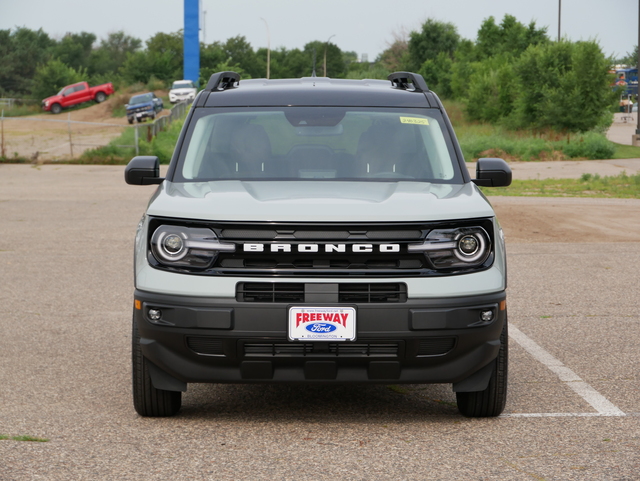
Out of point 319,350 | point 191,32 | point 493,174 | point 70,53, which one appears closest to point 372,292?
point 319,350

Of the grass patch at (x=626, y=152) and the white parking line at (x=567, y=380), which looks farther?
the grass patch at (x=626, y=152)

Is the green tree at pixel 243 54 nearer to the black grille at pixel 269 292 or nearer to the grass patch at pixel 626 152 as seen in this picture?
the grass patch at pixel 626 152

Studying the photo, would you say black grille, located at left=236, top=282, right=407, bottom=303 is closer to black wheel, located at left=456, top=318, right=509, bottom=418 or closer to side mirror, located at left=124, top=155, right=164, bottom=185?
black wheel, located at left=456, top=318, right=509, bottom=418

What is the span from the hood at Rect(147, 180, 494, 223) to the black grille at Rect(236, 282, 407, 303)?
314 mm

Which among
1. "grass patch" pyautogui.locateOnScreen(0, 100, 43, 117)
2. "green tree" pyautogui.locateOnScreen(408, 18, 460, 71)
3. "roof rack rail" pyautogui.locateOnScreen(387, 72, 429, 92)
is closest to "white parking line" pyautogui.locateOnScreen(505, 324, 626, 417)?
"roof rack rail" pyautogui.locateOnScreen(387, 72, 429, 92)

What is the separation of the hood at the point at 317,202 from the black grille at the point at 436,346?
591mm

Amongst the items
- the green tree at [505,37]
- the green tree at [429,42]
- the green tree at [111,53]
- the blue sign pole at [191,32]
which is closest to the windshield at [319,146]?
the blue sign pole at [191,32]

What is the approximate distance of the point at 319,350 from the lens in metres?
4.54

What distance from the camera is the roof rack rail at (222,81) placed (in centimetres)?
617

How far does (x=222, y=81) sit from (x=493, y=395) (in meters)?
2.86

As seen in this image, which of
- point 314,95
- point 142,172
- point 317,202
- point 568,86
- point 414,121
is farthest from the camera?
point 568,86

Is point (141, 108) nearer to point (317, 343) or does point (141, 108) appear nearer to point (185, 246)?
point (185, 246)

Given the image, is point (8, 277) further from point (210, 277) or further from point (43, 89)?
point (43, 89)

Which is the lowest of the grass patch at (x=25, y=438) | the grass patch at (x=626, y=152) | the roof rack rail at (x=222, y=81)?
the grass patch at (x=626, y=152)
